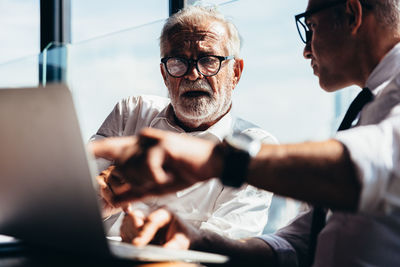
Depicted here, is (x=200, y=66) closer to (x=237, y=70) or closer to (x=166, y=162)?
(x=237, y=70)

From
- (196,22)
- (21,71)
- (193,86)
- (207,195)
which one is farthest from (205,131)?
(21,71)

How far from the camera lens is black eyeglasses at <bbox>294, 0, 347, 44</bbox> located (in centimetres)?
106

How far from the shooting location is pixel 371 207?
0.63 m

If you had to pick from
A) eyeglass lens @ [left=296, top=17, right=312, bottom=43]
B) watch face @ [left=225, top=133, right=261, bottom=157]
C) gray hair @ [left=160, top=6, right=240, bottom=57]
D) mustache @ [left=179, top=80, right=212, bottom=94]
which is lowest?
watch face @ [left=225, top=133, right=261, bottom=157]

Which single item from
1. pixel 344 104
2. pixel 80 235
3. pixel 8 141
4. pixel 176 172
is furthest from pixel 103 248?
A: pixel 344 104

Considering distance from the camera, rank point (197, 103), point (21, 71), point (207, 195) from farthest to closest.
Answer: point (21, 71)
point (197, 103)
point (207, 195)

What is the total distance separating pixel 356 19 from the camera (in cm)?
99

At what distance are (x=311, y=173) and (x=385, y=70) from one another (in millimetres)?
481

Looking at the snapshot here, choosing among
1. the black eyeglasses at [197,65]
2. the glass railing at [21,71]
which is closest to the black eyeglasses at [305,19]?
the black eyeglasses at [197,65]

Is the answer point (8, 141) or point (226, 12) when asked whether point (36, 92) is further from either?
point (226, 12)

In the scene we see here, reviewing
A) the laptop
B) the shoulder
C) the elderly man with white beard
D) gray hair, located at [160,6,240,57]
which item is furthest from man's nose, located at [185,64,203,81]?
the laptop

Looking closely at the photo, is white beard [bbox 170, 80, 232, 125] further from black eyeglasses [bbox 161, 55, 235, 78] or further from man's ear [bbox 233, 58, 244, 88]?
man's ear [bbox 233, 58, 244, 88]

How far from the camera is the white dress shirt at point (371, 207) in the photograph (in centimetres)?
62

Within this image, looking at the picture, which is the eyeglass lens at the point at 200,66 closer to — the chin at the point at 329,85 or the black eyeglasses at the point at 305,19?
the black eyeglasses at the point at 305,19
